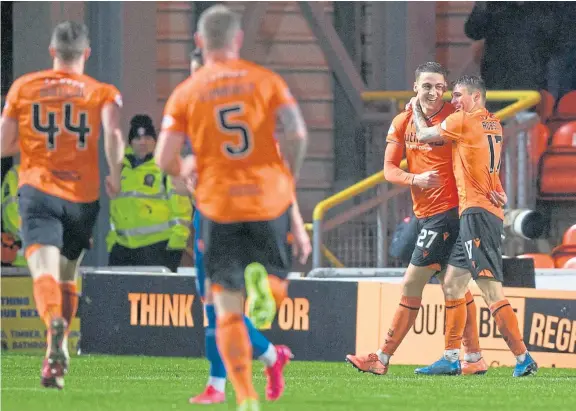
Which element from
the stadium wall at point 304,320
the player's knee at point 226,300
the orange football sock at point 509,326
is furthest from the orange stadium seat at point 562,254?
the player's knee at point 226,300

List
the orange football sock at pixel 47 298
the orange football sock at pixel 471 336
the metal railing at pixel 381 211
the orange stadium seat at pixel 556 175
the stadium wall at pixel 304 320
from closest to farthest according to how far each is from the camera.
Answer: the orange football sock at pixel 47 298, the orange football sock at pixel 471 336, the stadium wall at pixel 304 320, the metal railing at pixel 381 211, the orange stadium seat at pixel 556 175

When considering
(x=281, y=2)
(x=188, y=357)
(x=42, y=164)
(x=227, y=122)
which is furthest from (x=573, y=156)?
(x=227, y=122)

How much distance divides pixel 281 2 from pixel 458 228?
7.68m

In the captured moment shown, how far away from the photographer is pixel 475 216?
1184cm

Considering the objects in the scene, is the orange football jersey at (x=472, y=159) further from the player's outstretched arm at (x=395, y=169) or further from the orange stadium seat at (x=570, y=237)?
the orange stadium seat at (x=570, y=237)

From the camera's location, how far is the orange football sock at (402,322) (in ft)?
39.3

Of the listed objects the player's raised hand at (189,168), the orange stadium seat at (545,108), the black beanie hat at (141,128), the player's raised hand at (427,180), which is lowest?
the player's raised hand at (427,180)

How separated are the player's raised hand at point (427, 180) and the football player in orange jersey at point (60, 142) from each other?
7.68ft

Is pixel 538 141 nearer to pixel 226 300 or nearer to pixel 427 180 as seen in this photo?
pixel 427 180

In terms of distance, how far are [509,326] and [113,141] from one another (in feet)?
10.7

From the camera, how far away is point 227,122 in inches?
335

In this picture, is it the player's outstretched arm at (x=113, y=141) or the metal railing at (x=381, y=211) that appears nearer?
the player's outstretched arm at (x=113, y=141)

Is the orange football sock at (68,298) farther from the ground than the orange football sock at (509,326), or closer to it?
farther from the ground

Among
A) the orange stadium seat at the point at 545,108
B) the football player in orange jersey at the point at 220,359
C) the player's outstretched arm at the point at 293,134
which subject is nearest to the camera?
the player's outstretched arm at the point at 293,134
